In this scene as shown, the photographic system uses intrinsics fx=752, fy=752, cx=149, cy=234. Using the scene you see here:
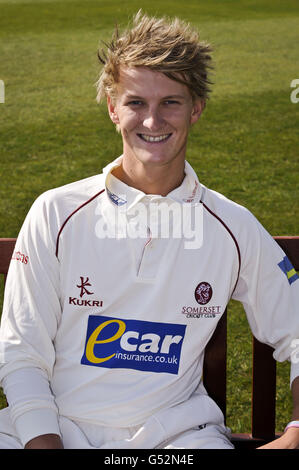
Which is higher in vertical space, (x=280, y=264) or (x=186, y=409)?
(x=280, y=264)

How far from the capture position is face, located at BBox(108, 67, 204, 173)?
2762 millimetres

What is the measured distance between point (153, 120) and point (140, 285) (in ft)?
1.98

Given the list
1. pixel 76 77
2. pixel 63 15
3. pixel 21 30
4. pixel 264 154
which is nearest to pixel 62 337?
pixel 264 154

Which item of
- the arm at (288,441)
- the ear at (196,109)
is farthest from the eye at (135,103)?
the arm at (288,441)

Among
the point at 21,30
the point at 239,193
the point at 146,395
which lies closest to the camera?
the point at 146,395

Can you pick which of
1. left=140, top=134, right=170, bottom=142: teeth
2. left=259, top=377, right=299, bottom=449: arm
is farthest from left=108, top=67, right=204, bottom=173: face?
left=259, top=377, right=299, bottom=449: arm

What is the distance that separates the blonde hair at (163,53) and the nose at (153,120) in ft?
0.47

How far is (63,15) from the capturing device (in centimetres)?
1925

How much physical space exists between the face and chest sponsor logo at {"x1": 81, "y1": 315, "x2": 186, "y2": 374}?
0.60m

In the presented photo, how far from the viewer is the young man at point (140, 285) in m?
2.64

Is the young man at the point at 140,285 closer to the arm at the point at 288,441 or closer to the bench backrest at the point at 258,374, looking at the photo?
the arm at the point at 288,441

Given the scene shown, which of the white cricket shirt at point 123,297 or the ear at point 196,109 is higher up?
the ear at point 196,109

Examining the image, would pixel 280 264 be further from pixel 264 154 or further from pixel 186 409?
pixel 264 154
